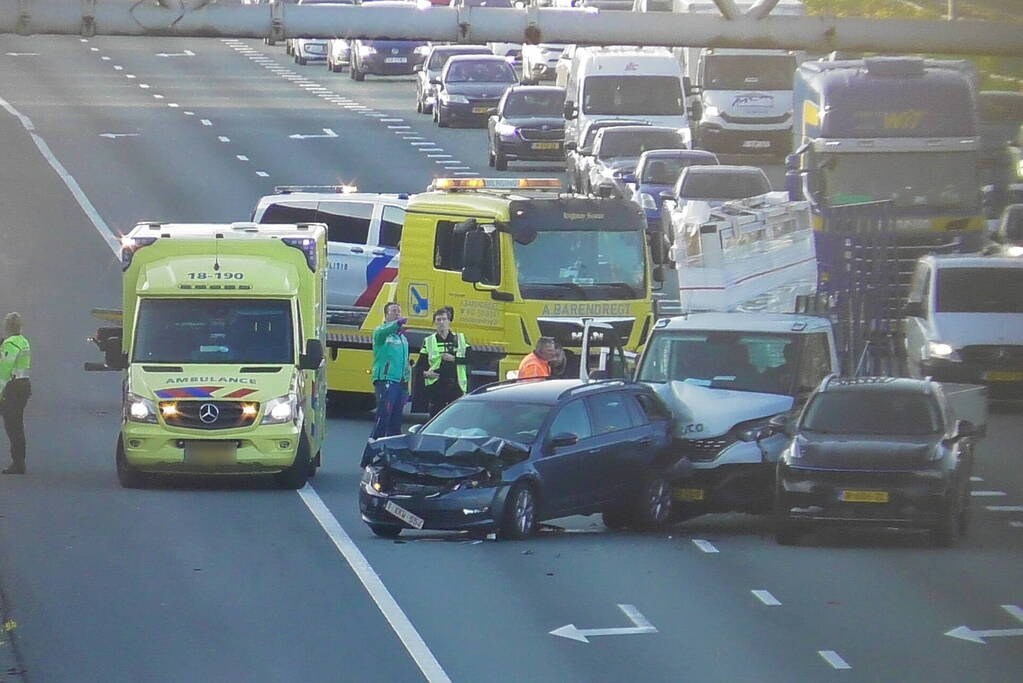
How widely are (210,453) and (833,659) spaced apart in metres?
8.62

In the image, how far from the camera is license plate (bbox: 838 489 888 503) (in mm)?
18359

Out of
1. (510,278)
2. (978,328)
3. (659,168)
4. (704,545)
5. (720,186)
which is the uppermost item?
(510,278)

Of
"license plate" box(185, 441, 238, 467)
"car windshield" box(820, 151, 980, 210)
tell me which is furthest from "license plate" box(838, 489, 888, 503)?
"car windshield" box(820, 151, 980, 210)

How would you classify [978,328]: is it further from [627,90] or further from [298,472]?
[627,90]

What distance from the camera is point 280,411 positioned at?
21312 mm

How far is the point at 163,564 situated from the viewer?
57.3 ft

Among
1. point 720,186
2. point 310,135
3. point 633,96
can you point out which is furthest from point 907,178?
point 310,135

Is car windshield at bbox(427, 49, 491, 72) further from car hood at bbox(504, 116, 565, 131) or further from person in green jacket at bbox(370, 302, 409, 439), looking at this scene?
person in green jacket at bbox(370, 302, 409, 439)

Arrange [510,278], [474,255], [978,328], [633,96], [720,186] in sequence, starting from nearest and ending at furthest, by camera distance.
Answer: [474,255], [510,278], [978,328], [720,186], [633,96]

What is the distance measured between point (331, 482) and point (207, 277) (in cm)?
238

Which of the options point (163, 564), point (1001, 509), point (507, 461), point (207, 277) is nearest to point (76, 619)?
point (163, 564)

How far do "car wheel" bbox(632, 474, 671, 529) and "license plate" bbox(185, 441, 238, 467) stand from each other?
4.04m

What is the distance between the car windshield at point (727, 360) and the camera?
68.6ft

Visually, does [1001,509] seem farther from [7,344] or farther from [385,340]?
[7,344]
